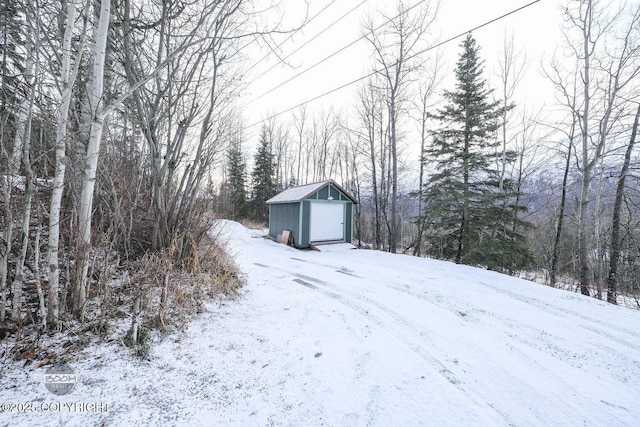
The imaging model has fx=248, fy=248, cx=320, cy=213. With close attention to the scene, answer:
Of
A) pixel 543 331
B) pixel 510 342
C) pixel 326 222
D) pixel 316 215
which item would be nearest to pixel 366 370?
Result: pixel 510 342

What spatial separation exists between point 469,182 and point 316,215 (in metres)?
5.98

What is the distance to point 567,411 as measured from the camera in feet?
5.74

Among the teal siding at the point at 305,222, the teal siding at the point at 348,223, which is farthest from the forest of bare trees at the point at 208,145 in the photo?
the teal siding at the point at 305,222

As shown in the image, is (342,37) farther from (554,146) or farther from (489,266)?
(554,146)

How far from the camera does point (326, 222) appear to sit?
10773 millimetres

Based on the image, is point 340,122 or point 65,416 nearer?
point 65,416

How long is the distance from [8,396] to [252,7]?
175 inches

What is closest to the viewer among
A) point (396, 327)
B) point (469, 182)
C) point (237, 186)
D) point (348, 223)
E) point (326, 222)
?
point (396, 327)

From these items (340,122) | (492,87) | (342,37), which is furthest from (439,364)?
(340,122)

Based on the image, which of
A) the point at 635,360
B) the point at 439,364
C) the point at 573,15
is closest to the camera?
the point at 439,364

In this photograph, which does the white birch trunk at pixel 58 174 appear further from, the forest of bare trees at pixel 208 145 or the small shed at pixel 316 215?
the small shed at pixel 316 215

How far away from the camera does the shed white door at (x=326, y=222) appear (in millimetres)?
10359

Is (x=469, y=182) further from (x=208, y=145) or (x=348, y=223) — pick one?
(x=208, y=145)

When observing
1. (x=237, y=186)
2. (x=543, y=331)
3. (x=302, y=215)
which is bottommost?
(x=543, y=331)
